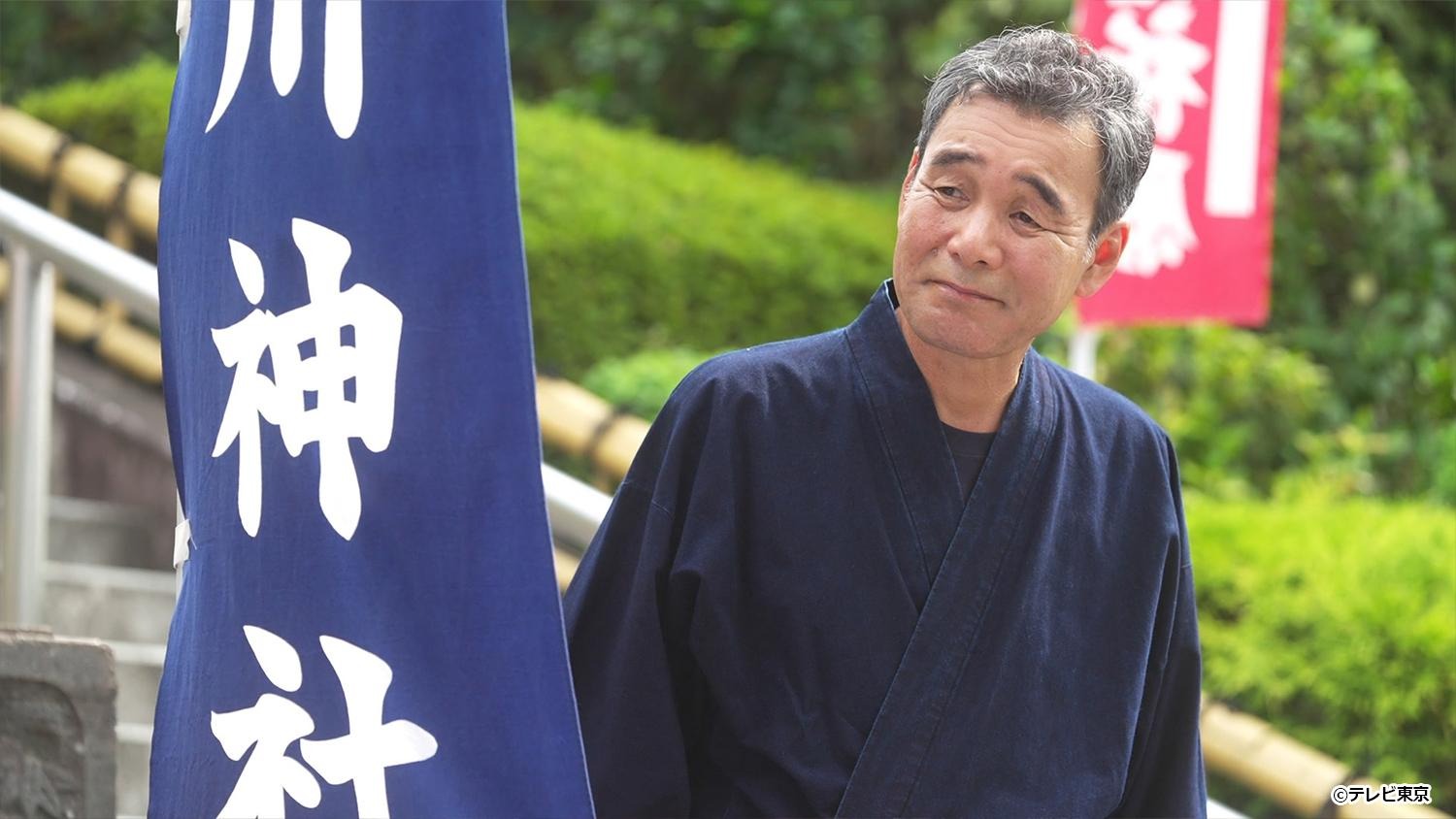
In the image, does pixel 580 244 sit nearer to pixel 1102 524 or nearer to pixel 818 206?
pixel 818 206

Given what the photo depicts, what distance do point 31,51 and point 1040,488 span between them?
7.53 m

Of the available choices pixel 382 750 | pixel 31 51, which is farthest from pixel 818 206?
pixel 382 750

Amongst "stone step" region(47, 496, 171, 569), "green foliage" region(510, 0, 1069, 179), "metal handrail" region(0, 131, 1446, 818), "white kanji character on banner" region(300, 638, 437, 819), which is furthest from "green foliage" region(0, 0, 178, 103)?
"white kanji character on banner" region(300, 638, 437, 819)

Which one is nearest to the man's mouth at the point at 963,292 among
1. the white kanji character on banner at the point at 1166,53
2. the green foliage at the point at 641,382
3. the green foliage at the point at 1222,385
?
the green foliage at the point at 641,382

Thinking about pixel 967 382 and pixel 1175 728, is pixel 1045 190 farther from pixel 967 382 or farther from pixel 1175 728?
pixel 1175 728

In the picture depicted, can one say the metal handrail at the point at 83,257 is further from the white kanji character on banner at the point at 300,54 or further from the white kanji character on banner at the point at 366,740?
the white kanji character on banner at the point at 366,740

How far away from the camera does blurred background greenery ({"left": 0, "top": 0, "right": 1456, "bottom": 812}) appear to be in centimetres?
460

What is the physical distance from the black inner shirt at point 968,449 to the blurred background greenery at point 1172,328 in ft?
8.43

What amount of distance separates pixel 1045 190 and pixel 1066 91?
0.12 metres

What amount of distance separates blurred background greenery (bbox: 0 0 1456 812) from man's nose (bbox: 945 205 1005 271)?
278 centimetres

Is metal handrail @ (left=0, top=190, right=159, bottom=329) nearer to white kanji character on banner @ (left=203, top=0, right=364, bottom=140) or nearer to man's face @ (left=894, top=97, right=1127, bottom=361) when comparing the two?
white kanji character on banner @ (left=203, top=0, right=364, bottom=140)

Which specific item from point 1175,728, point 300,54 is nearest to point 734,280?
point 1175,728

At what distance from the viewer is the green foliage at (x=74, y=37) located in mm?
8406

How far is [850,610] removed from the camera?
205 centimetres
